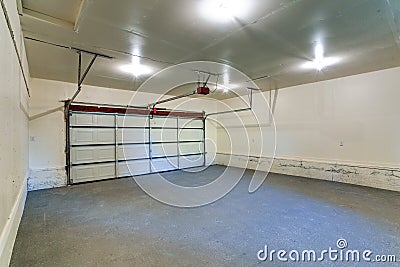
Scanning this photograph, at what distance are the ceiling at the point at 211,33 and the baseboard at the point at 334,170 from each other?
2275 millimetres

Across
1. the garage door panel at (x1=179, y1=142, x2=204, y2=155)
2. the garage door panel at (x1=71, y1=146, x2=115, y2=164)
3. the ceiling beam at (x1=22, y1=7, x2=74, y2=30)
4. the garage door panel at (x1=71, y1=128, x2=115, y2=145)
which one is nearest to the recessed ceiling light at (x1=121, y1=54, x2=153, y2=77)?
the ceiling beam at (x1=22, y1=7, x2=74, y2=30)

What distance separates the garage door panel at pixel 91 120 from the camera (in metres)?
5.99

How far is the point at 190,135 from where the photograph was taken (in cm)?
856

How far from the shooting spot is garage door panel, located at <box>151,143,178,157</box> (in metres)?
7.51

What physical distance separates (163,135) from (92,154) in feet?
7.61

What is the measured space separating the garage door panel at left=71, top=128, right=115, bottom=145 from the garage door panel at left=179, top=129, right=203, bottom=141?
2492mm

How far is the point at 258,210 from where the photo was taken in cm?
370

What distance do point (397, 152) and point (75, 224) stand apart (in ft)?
20.4

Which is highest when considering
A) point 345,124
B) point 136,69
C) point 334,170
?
point 136,69

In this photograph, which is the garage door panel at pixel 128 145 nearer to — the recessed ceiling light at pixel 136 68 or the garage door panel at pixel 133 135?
the garage door panel at pixel 133 135

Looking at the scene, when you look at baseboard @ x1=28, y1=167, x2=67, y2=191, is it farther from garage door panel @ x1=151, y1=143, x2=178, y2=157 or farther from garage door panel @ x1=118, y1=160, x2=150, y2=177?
garage door panel @ x1=151, y1=143, x2=178, y2=157

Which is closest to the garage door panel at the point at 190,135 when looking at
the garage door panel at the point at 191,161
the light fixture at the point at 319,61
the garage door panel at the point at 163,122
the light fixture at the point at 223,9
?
the garage door panel at the point at 163,122

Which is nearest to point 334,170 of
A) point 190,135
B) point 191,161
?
point 191,161

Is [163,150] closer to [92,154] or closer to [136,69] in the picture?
[92,154]
